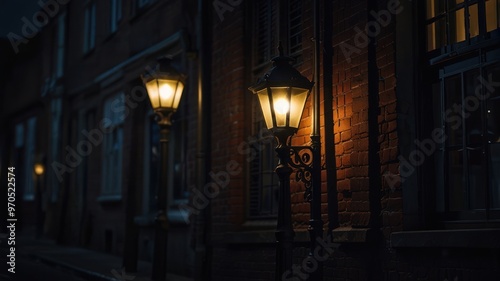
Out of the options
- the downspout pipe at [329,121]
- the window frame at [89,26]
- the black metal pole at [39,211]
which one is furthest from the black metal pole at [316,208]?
the black metal pole at [39,211]

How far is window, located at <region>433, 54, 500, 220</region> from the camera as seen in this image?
615 centimetres

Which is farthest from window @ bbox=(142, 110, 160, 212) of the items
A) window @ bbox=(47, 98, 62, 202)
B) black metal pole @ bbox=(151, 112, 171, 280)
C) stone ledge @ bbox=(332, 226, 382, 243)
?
stone ledge @ bbox=(332, 226, 382, 243)

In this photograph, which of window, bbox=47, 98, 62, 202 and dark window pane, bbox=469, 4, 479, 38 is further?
window, bbox=47, 98, 62, 202

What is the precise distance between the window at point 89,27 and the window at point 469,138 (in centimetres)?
1338

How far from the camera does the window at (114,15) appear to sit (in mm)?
16664

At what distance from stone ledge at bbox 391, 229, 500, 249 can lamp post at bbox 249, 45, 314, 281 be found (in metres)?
1.01

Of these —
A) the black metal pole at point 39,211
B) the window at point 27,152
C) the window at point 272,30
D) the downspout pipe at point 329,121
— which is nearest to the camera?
the downspout pipe at point 329,121

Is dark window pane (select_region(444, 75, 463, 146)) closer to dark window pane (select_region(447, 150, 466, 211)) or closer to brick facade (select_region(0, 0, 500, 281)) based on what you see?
dark window pane (select_region(447, 150, 466, 211))

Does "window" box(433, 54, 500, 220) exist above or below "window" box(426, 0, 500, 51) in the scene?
below

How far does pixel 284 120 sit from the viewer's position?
7.06 meters

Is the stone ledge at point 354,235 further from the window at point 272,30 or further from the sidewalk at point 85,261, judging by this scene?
the sidewalk at point 85,261

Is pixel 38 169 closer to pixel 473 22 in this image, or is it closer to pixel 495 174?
pixel 473 22

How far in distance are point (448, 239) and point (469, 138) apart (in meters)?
0.94

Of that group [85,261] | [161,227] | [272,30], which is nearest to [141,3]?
[85,261]
